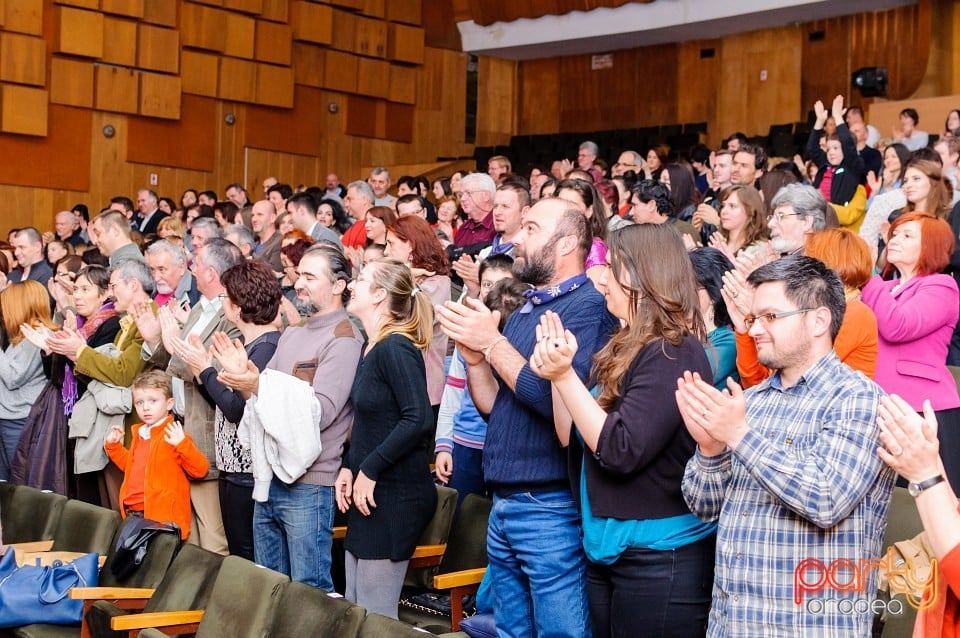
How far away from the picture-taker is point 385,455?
9.74 feet

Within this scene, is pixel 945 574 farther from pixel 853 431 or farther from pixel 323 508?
pixel 323 508

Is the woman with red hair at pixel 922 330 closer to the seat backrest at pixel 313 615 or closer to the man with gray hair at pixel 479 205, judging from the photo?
the seat backrest at pixel 313 615

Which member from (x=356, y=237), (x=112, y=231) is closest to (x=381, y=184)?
(x=356, y=237)

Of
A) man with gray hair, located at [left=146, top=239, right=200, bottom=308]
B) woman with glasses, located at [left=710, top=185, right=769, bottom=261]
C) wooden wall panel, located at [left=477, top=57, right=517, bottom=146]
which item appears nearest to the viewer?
woman with glasses, located at [left=710, top=185, right=769, bottom=261]

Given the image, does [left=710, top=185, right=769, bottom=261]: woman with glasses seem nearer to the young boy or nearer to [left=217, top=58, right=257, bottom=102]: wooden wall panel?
the young boy

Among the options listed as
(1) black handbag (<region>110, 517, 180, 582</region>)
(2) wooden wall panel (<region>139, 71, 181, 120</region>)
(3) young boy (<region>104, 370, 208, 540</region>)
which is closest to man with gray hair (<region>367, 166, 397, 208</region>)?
(2) wooden wall panel (<region>139, 71, 181, 120</region>)

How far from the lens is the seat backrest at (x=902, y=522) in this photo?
2.54m

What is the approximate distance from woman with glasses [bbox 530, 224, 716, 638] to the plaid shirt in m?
0.14

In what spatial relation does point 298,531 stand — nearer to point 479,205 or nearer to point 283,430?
point 283,430

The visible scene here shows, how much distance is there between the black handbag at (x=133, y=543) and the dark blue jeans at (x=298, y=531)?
0.39 meters

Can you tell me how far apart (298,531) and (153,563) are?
58 cm

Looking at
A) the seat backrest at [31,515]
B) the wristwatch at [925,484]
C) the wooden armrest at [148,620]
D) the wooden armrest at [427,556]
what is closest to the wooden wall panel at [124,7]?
the seat backrest at [31,515]

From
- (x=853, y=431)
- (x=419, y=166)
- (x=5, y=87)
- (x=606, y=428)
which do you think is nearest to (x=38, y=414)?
(x=606, y=428)

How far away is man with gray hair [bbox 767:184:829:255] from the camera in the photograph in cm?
347
